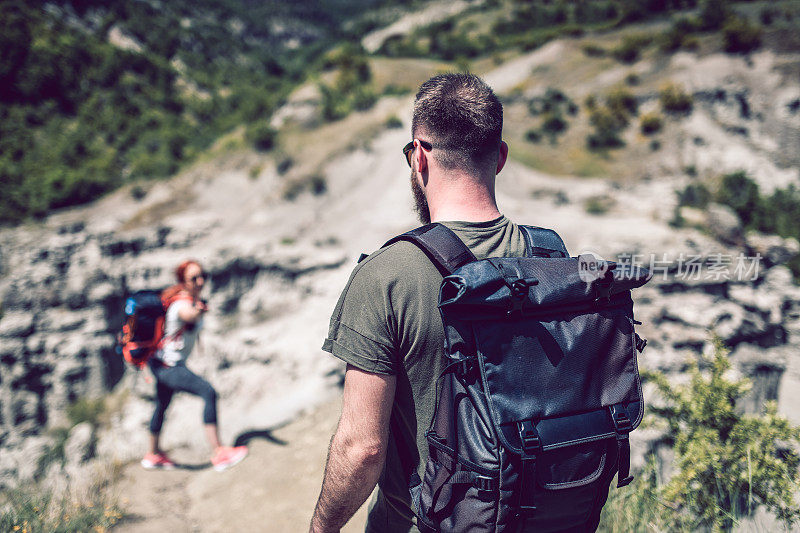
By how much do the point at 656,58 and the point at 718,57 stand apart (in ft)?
10.7

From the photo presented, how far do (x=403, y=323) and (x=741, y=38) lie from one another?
30.3 metres

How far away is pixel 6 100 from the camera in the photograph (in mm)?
32594

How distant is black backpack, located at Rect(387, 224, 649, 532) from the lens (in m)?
1.27

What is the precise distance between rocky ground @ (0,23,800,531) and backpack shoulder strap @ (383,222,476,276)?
3.84 meters

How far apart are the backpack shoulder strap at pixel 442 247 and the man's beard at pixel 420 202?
279 mm

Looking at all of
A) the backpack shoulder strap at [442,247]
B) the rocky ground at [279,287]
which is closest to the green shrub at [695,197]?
the rocky ground at [279,287]

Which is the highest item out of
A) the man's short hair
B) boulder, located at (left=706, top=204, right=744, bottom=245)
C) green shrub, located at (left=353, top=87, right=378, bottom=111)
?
green shrub, located at (left=353, top=87, right=378, bottom=111)

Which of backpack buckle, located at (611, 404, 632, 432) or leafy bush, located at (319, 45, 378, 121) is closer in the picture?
backpack buckle, located at (611, 404, 632, 432)

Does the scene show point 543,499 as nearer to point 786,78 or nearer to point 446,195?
point 446,195

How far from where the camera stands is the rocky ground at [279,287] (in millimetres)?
5520

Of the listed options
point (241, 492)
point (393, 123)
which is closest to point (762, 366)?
point (241, 492)

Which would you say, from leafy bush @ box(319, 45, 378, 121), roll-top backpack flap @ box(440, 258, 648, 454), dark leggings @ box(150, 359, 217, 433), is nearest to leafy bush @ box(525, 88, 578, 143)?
leafy bush @ box(319, 45, 378, 121)

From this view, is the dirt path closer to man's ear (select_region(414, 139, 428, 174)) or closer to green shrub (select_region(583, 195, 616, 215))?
man's ear (select_region(414, 139, 428, 174))

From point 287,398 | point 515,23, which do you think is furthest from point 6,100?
point 515,23
